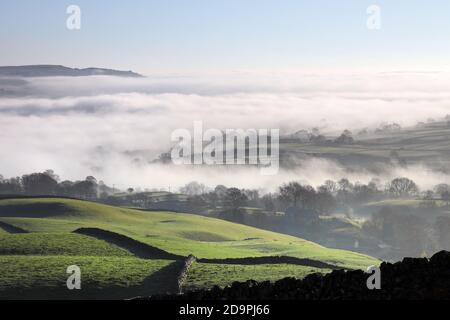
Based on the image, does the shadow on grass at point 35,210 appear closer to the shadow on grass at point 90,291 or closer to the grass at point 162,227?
the grass at point 162,227

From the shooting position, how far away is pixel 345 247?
651 feet

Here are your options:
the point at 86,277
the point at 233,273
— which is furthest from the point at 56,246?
the point at 233,273

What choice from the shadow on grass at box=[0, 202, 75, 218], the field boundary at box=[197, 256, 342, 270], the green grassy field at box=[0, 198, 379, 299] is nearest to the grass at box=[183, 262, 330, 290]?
the green grassy field at box=[0, 198, 379, 299]

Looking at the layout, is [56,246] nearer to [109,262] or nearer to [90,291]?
[109,262]

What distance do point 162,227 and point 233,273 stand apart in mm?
68303

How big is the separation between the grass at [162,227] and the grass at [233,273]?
18519mm

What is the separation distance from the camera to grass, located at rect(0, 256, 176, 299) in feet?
230

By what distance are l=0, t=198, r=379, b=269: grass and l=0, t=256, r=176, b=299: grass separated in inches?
826

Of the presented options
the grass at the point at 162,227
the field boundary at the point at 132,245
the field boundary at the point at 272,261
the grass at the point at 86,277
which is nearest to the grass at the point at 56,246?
the field boundary at the point at 132,245

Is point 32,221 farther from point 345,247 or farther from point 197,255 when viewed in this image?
point 345,247

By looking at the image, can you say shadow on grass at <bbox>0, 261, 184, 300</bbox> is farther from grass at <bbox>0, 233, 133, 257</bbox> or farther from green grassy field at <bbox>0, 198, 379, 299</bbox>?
grass at <bbox>0, 233, 133, 257</bbox>
